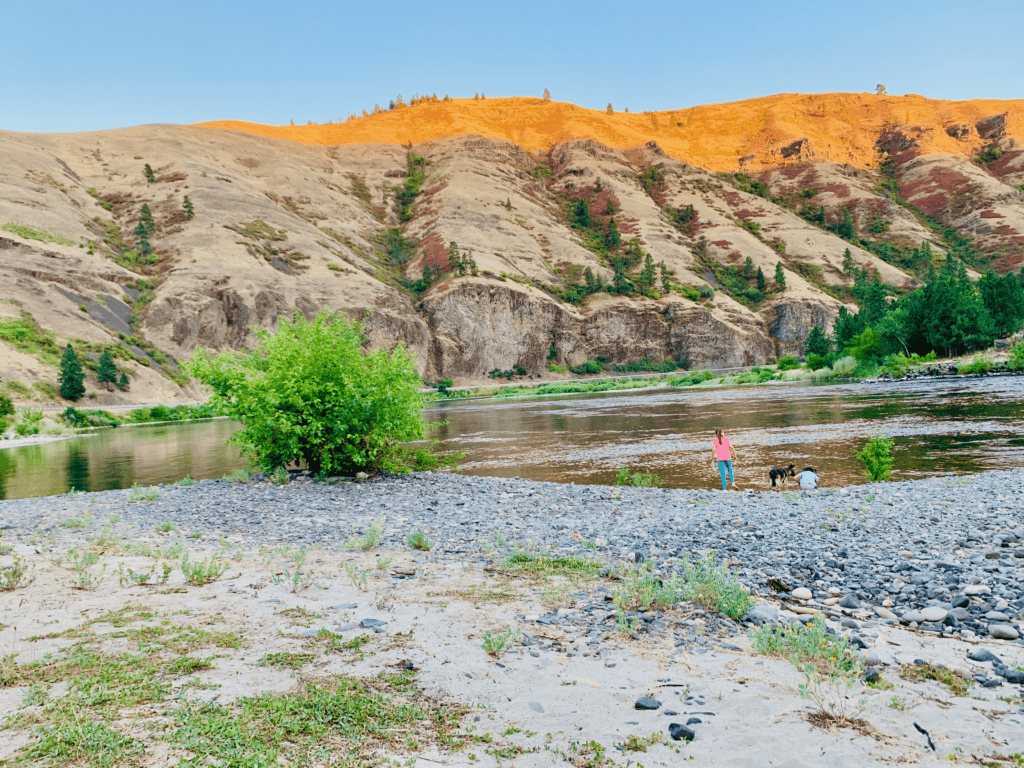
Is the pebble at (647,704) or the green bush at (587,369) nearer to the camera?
the pebble at (647,704)

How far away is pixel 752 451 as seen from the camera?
23.7 m

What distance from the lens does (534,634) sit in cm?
578

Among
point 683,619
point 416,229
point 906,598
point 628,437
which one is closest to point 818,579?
point 906,598

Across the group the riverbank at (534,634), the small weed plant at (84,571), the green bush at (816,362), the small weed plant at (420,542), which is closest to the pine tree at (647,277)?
the green bush at (816,362)

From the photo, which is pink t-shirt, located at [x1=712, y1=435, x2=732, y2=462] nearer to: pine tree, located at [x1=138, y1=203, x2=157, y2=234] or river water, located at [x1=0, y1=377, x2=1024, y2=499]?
river water, located at [x1=0, y1=377, x2=1024, y2=499]

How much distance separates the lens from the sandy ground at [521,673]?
3678mm

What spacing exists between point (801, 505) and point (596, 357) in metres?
115

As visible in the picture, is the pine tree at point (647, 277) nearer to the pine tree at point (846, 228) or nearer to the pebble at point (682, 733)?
the pine tree at point (846, 228)

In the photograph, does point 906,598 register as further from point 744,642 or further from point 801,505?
point 801,505

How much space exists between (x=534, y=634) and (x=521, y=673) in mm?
911

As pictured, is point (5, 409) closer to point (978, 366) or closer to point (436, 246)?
point (978, 366)

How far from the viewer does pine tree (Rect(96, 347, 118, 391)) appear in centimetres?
7631

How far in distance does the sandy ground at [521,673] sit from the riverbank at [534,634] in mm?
24

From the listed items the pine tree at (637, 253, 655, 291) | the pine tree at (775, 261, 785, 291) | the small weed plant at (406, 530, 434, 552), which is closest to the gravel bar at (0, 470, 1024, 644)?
the small weed plant at (406, 530, 434, 552)
